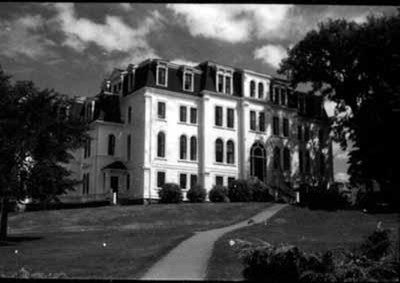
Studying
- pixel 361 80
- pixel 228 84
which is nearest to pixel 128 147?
pixel 228 84

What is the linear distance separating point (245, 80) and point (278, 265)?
34.2 m

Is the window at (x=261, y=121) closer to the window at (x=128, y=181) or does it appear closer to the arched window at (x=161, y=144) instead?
the arched window at (x=161, y=144)

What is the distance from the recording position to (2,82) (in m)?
24.0

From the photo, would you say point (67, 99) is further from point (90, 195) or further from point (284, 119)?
point (284, 119)

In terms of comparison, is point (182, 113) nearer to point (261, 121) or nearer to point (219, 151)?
point (219, 151)

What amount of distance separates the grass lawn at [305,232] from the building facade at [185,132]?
11363 mm

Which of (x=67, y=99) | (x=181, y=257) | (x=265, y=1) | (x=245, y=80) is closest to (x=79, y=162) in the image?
(x=245, y=80)

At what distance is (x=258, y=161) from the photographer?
44.8m

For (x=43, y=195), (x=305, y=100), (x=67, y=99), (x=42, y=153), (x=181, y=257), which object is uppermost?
(x=305, y=100)

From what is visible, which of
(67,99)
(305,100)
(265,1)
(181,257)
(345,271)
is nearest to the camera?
(265,1)

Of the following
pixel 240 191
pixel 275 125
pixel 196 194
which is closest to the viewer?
pixel 196 194

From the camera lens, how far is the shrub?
3922 centimetres

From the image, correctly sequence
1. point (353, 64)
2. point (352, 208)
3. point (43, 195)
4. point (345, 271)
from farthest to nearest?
1. point (353, 64)
2. point (352, 208)
3. point (43, 195)
4. point (345, 271)

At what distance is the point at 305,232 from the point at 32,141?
13.3 metres
